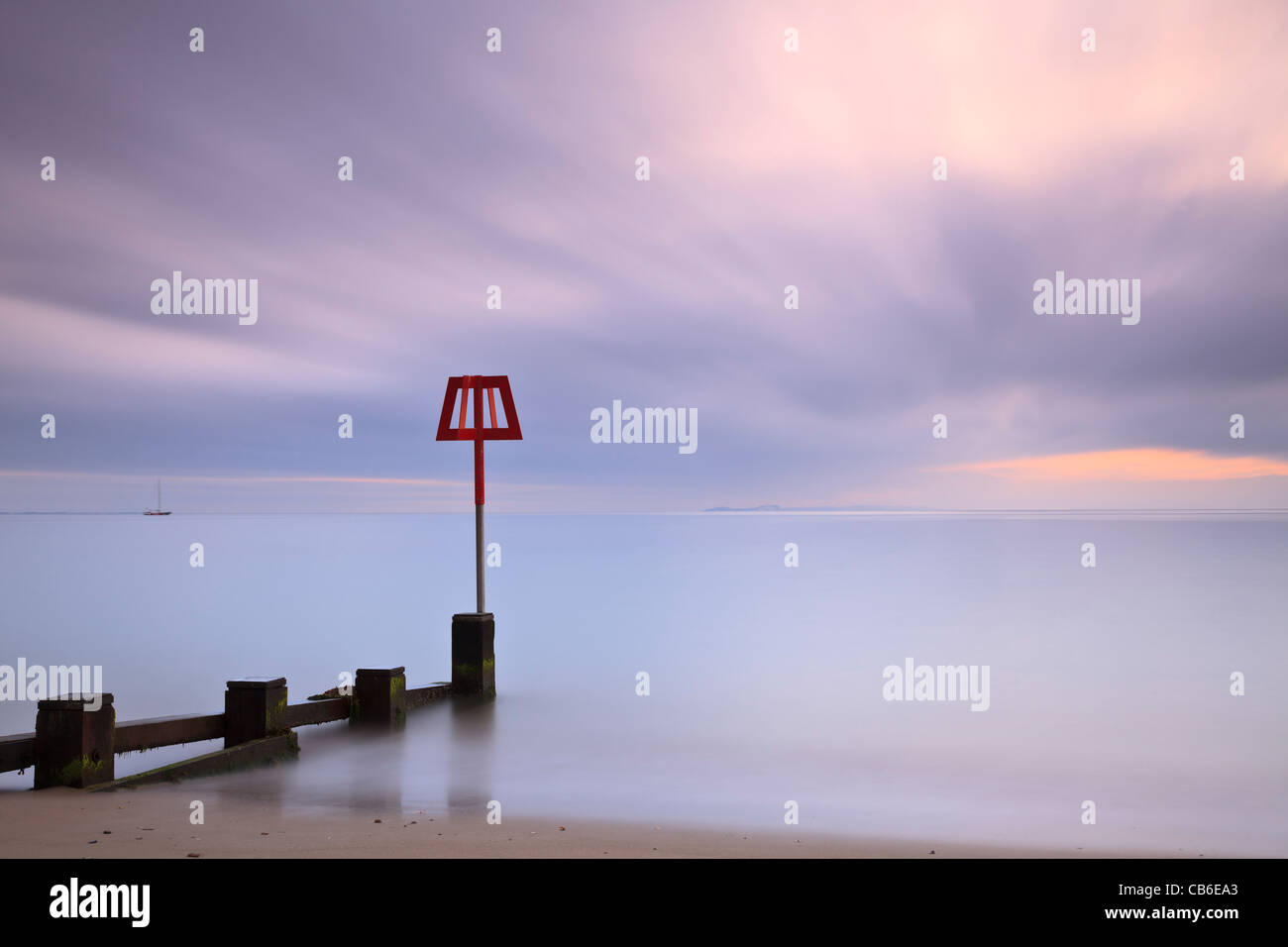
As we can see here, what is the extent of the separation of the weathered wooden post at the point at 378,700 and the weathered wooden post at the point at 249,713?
86.1 inches

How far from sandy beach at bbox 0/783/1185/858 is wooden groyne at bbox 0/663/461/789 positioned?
245 mm

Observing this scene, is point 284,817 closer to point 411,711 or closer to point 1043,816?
point 411,711

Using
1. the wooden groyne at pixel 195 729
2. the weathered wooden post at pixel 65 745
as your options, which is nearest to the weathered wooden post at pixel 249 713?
the wooden groyne at pixel 195 729

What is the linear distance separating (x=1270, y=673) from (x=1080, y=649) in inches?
151

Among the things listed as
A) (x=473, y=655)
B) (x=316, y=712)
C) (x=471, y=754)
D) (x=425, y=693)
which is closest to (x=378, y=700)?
(x=316, y=712)

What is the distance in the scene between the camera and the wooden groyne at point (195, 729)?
761 cm

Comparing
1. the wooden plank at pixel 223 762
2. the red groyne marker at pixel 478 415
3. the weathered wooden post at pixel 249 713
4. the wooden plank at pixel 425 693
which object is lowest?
the wooden plank at pixel 425 693

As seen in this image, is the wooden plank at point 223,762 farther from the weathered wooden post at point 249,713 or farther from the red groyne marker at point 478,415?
the red groyne marker at point 478,415

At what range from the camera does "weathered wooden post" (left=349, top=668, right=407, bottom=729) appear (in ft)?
38.8

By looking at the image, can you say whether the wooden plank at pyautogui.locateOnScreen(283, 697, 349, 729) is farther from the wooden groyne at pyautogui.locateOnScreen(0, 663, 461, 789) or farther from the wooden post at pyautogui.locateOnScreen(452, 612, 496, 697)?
the wooden post at pyautogui.locateOnScreen(452, 612, 496, 697)

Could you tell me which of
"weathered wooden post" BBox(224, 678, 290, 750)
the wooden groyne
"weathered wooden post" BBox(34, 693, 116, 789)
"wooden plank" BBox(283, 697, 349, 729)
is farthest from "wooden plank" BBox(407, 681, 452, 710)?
"weathered wooden post" BBox(34, 693, 116, 789)

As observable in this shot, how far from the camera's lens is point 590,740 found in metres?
13.2

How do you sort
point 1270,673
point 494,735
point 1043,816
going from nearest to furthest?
point 1043,816, point 494,735, point 1270,673
